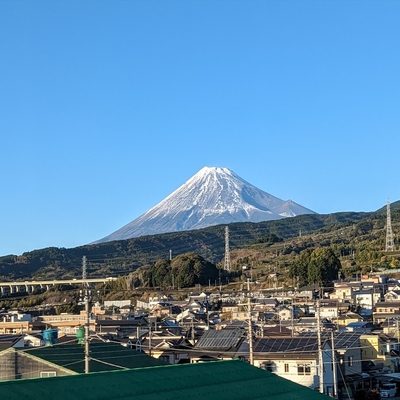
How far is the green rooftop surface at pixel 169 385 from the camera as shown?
21.7 feet

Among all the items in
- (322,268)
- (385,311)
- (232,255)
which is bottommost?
(385,311)

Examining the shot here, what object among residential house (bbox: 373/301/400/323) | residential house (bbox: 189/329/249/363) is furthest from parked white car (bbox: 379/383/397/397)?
residential house (bbox: 373/301/400/323)

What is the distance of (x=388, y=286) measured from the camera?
51.0 metres

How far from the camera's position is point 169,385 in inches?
295

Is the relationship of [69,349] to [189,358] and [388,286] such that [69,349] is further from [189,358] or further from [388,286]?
[388,286]

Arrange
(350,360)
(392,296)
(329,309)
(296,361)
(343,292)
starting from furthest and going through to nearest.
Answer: (343,292), (392,296), (329,309), (350,360), (296,361)

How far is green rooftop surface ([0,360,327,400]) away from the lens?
6.63 m

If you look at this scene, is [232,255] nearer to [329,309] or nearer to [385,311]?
[385,311]

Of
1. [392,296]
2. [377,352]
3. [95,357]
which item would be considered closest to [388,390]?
[377,352]

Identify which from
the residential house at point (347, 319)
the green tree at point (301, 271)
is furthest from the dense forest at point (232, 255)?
the residential house at point (347, 319)

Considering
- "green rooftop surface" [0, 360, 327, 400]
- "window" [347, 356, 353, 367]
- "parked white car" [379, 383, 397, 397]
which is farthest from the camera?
"window" [347, 356, 353, 367]

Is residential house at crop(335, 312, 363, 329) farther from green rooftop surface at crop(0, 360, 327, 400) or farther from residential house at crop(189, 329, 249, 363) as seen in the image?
green rooftop surface at crop(0, 360, 327, 400)

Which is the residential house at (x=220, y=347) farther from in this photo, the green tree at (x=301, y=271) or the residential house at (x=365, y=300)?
the green tree at (x=301, y=271)

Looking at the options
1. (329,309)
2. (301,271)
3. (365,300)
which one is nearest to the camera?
(329,309)
